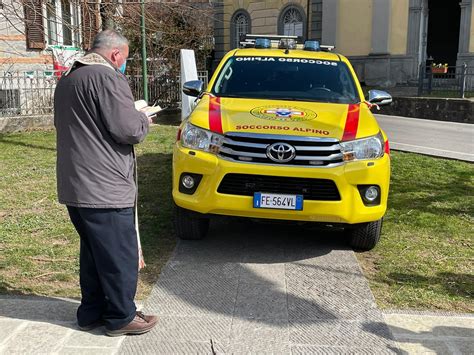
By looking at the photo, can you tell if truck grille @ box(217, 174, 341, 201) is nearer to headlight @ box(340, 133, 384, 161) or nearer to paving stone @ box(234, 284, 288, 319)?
headlight @ box(340, 133, 384, 161)

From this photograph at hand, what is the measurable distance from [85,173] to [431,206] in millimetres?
4818

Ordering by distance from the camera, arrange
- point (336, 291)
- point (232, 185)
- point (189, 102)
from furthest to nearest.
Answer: point (189, 102) → point (232, 185) → point (336, 291)

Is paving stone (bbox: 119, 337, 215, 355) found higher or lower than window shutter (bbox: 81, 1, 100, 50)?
lower

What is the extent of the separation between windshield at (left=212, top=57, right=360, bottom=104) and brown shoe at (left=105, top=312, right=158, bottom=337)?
285cm

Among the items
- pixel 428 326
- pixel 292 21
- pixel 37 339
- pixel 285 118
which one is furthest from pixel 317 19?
pixel 37 339

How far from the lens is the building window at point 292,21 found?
28516mm

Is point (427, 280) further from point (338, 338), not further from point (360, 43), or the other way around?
point (360, 43)

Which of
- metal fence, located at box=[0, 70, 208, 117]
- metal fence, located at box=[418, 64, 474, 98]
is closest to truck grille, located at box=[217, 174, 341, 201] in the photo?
metal fence, located at box=[0, 70, 208, 117]

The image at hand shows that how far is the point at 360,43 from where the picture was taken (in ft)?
84.1

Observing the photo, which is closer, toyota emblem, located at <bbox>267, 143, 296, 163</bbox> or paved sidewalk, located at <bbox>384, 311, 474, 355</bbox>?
paved sidewalk, located at <bbox>384, 311, 474, 355</bbox>

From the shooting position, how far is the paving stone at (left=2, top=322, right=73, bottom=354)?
326 cm

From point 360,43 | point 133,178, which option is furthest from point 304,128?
point 360,43

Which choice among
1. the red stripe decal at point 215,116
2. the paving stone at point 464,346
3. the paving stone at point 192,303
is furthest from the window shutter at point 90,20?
the paving stone at point 464,346

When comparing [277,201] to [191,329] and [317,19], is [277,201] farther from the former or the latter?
[317,19]
